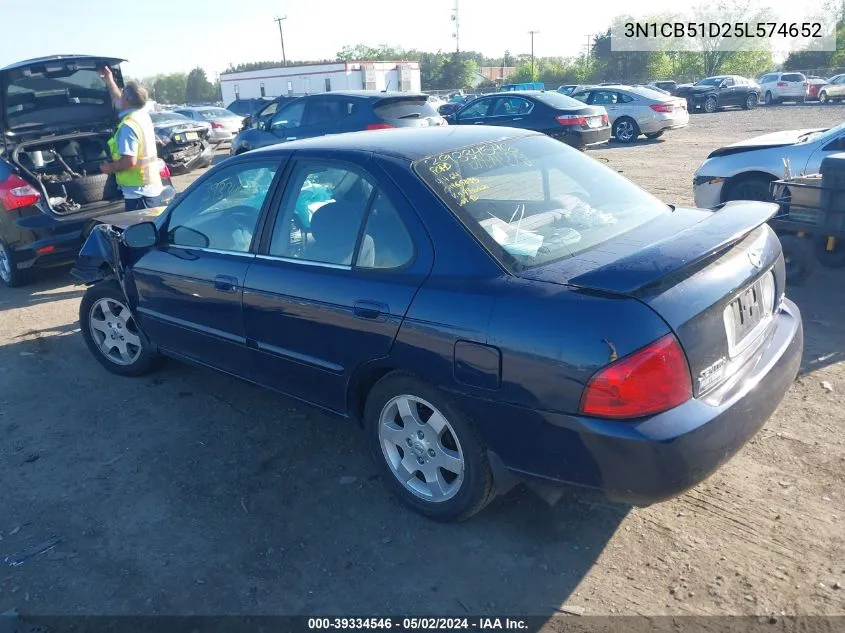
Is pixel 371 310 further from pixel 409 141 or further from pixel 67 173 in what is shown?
pixel 67 173

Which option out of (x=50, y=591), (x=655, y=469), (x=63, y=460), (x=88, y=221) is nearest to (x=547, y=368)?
(x=655, y=469)

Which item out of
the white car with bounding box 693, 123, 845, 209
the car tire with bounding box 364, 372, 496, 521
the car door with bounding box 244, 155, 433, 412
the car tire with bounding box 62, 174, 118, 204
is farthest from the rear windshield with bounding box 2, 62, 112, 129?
the white car with bounding box 693, 123, 845, 209

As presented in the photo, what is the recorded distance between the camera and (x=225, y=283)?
12.3 ft

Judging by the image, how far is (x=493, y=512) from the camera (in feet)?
10.4

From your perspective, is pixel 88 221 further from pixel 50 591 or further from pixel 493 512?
pixel 493 512

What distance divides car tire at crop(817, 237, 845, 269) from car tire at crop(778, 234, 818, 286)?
6 cm

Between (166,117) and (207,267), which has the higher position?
(166,117)

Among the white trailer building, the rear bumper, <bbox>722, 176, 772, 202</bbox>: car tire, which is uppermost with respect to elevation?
the white trailer building

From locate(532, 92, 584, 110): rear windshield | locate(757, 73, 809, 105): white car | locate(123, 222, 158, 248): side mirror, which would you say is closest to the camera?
locate(123, 222, 158, 248): side mirror

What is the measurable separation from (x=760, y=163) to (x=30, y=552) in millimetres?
7132

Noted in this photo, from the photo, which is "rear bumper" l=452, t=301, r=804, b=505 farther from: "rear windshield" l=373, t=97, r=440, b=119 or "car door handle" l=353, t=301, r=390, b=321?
"rear windshield" l=373, t=97, r=440, b=119

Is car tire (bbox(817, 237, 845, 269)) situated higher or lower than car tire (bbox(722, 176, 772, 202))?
lower

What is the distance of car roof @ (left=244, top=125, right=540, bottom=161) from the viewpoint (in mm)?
3281

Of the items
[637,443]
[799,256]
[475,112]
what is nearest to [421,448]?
[637,443]
